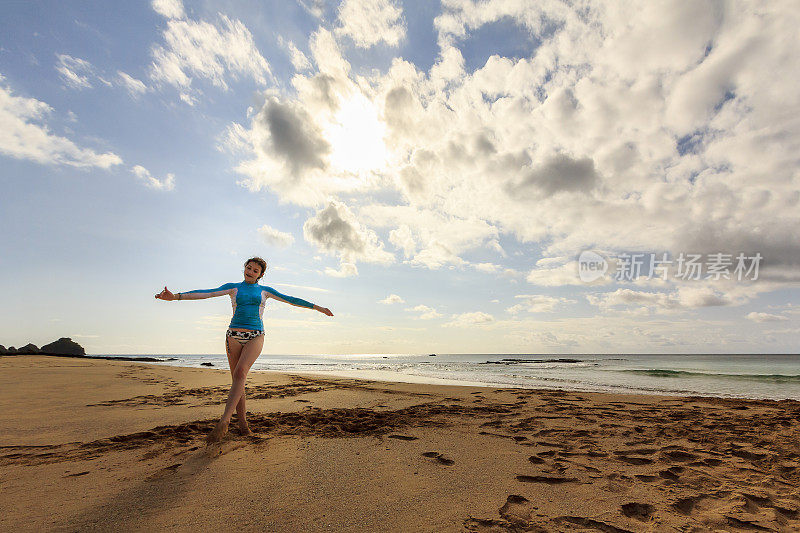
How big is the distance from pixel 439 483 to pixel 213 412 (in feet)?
16.6

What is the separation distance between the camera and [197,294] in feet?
15.2

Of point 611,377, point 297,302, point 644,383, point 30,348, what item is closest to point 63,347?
point 30,348

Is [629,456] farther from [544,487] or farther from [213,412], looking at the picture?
[213,412]

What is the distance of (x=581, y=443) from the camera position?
15.4 feet

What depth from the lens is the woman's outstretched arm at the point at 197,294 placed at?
172 inches

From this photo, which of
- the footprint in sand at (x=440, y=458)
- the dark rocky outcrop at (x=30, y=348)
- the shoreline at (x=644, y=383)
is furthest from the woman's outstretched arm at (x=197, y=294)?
the dark rocky outcrop at (x=30, y=348)

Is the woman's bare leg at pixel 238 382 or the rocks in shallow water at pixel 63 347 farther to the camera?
the rocks in shallow water at pixel 63 347

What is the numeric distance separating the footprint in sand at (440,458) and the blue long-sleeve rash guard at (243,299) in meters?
2.72

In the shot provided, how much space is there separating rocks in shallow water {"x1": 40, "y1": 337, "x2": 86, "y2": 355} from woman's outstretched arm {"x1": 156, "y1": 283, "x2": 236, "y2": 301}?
72800 mm

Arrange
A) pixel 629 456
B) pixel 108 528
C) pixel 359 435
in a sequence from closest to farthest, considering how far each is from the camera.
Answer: pixel 108 528 → pixel 629 456 → pixel 359 435

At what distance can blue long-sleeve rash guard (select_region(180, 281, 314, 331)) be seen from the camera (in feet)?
15.3

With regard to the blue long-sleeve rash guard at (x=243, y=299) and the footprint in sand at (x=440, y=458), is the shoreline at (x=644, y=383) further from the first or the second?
the blue long-sleeve rash guard at (x=243, y=299)

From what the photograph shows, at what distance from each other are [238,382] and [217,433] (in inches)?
23.5

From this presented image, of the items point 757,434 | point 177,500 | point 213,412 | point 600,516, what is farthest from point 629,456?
point 213,412
